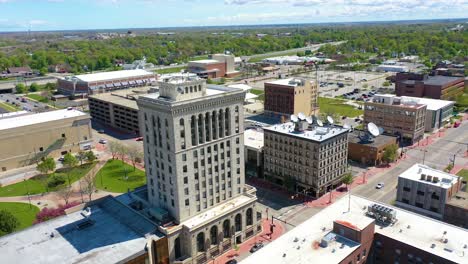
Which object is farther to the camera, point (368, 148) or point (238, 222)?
point (368, 148)

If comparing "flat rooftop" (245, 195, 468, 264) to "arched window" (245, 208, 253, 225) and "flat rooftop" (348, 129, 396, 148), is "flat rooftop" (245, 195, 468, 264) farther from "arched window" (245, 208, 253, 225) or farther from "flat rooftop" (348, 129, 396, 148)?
"flat rooftop" (348, 129, 396, 148)

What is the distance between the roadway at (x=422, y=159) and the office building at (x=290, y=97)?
54245mm

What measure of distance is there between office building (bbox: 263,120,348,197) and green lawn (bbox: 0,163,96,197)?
202 ft

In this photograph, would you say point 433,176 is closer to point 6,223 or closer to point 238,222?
point 238,222

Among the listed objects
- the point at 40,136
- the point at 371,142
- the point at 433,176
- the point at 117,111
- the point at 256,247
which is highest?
the point at 117,111

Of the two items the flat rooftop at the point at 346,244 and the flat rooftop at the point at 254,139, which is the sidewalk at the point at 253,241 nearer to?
the flat rooftop at the point at 346,244

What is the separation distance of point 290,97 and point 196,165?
10391cm

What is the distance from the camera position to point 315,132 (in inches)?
4284

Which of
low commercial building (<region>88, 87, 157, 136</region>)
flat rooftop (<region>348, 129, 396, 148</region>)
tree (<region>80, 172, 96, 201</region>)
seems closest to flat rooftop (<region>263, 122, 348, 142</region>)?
flat rooftop (<region>348, 129, 396, 148</region>)

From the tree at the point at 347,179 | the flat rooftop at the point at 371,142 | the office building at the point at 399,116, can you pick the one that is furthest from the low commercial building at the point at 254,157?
the office building at the point at 399,116

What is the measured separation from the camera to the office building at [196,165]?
2982 inches

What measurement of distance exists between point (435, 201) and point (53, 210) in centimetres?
9221

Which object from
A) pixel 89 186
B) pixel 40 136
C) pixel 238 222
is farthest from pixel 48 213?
pixel 40 136

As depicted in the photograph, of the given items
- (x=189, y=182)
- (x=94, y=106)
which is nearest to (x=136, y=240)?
(x=189, y=182)
